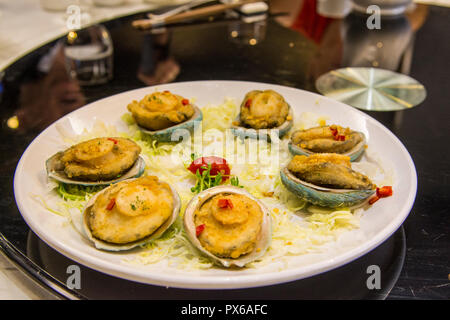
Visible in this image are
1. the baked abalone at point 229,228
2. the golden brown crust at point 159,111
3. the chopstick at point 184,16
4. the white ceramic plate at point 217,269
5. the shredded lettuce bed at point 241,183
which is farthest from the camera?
the chopstick at point 184,16

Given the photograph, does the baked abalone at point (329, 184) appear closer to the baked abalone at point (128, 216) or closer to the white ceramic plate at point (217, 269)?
the white ceramic plate at point (217, 269)

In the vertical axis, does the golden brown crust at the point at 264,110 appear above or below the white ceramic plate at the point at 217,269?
above

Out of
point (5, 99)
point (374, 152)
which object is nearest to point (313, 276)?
point (374, 152)

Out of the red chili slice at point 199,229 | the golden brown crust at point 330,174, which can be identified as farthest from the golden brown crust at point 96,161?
the golden brown crust at point 330,174

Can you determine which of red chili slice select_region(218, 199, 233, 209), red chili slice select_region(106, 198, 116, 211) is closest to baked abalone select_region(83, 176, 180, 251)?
red chili slice select_region(106, 198, 116, 211)

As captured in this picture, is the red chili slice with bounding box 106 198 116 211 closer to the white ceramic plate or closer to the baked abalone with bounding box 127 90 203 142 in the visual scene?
the white ceramic plate

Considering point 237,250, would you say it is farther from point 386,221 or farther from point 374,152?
point 374,152

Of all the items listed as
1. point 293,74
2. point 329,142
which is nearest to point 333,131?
point 329,142
